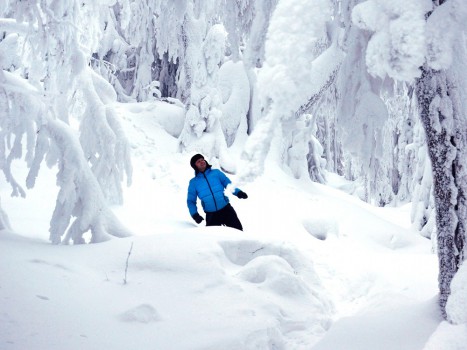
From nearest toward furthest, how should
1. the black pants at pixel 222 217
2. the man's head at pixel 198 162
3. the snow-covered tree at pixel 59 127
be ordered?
the snow-covered tree at pixel 59 127 < the man's head at pixel 198 162 < the black pants at pixel 222 217

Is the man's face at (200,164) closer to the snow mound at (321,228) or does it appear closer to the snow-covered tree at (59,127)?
the snow-covered tree at (59,127)

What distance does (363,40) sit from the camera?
284 centimetres

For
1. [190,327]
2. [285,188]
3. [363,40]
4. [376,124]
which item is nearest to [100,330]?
[190,327]

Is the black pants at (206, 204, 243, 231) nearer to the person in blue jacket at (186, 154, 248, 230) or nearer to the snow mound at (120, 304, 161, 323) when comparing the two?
the person in blue jacket at (186, 154, 248, 230)

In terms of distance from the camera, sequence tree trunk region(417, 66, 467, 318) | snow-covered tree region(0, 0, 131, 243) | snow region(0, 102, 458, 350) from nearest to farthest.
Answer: tree trunk region(417, 66, 467, 318) < snow region(0, 102, 458, 350) < snow-covered tree region(0, 0, 131, 243)

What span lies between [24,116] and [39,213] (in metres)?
2.72

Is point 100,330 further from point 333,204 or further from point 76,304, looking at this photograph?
point 333,204

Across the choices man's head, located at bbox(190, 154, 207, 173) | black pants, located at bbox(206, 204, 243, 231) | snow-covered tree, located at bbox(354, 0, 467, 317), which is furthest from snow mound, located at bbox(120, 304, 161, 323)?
black pants, located at bbox(206, 204, 243, 231)

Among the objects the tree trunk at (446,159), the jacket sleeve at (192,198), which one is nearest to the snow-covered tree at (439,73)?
the tree trunk at (446,159)

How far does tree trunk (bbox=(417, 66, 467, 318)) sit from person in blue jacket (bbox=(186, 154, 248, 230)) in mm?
3608

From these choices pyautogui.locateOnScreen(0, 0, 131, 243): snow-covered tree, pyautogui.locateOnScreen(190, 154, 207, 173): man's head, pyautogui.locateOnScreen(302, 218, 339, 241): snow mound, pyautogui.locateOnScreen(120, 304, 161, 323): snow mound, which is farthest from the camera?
pyautogui.locateOnScreen(302, 218, 339, 241): snow mound

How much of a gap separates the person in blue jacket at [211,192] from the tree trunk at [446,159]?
142 inches

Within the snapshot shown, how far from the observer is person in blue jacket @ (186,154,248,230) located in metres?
6.26

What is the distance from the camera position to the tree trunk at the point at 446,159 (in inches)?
103
